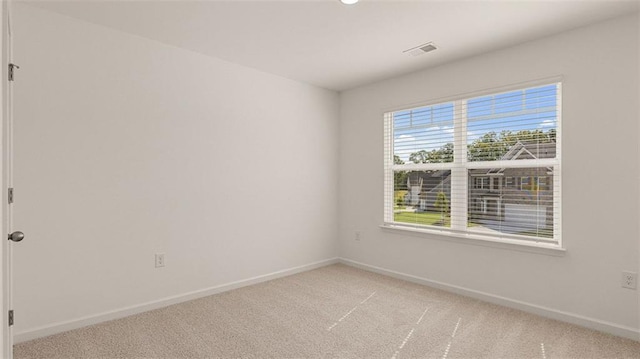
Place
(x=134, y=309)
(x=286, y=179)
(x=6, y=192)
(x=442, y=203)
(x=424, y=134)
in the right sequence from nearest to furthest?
(x=6, y=192) < (x=134, y=309) < (x=442, y=203) < (x=424, y=134) < (x=286, y=179)

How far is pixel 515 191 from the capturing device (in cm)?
320

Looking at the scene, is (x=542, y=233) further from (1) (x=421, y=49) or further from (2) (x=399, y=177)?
(1) (x=421, y=49)

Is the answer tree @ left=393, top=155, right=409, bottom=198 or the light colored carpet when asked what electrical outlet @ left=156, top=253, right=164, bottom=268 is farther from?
tree @ left=393, top=155, right=409, bottom=198

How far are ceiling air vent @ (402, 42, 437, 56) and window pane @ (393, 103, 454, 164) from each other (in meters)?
0.71

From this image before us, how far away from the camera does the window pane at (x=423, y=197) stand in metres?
3.74

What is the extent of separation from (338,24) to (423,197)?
7.18 ft

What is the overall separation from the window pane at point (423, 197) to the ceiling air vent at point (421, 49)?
1.30 meters

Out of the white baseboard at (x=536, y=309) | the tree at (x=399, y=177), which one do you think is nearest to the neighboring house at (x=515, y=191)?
the tree at (x=399, y=177)

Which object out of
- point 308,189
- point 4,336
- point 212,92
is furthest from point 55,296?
point 308,189

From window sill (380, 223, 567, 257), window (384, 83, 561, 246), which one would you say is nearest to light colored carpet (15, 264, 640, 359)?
window sill (380, 223, 567, 257)

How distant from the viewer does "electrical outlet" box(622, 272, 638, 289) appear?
2.53 m

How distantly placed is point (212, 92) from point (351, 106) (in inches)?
76.0

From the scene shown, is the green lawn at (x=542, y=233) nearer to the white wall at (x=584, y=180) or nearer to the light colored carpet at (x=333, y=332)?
the white wall at (x=584, y=180)

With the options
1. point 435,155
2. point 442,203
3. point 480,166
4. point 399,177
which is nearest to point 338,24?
point 435,155
